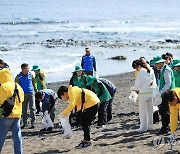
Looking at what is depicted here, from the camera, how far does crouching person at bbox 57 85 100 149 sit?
8484mm

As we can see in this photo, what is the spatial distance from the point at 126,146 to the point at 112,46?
29640 millimetres

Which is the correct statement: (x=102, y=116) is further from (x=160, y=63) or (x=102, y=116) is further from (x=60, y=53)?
(x=60, y=53)

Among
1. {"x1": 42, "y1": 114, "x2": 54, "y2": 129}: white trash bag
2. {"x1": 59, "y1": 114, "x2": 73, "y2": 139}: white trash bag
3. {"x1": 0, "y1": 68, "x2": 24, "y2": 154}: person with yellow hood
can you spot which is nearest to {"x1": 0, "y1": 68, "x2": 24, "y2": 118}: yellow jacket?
{"x1": 0, "y1": 68, "x2": 24, "y2": 154}: person with yellow hood

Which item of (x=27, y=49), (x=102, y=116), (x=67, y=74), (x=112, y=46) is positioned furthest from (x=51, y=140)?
(x=112, y=46)

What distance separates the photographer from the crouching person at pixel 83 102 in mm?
8484

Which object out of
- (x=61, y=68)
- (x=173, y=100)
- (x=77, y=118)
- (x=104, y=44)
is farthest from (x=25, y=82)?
(x=104, y=44)

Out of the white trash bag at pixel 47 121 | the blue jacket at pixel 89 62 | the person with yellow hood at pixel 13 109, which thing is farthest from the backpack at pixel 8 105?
the blue jacket at pixel 89 62

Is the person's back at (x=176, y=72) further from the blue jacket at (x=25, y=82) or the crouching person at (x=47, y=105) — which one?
the blue jacket at (x=25, y=82)

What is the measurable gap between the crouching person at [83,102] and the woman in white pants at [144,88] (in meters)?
1.31

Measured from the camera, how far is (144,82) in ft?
31.9

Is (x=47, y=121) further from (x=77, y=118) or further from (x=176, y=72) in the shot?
(x=176, y=72)

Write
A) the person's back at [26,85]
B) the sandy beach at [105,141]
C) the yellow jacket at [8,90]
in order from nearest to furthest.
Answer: the yellow jacket at [8,90] → the sandy beach at [105,141] → the person's back at [26,85]

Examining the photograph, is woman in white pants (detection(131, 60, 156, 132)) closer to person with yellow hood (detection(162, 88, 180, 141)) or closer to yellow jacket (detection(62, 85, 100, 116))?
yellow jacket (detection(62, 85, 100, 116))

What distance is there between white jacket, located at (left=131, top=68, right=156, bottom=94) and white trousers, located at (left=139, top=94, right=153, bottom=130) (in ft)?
0.45
